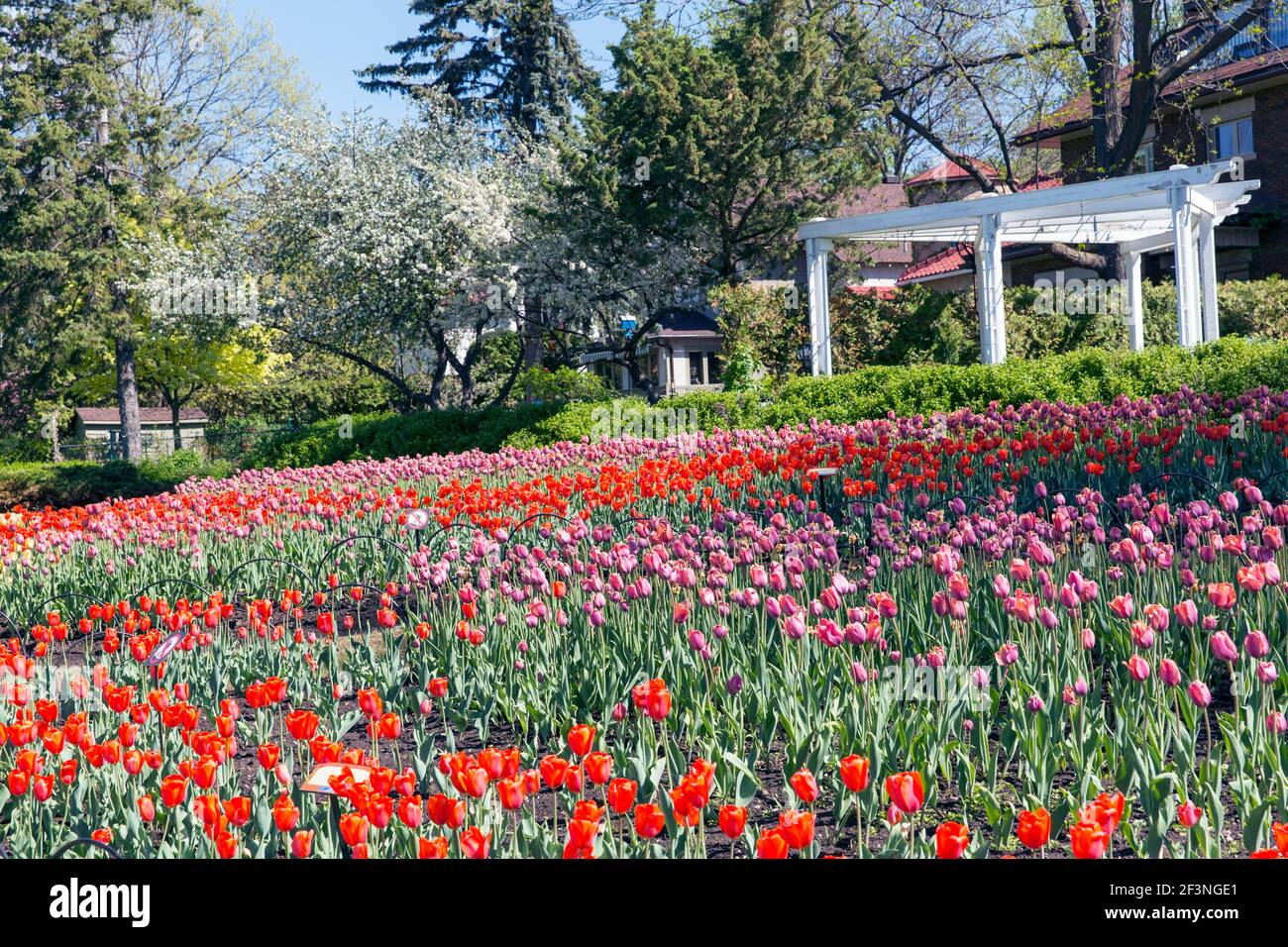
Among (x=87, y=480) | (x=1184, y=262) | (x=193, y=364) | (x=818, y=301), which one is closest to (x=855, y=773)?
(x=1184, y=262)

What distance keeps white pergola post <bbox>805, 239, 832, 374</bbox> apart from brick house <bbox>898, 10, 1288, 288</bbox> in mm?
6563

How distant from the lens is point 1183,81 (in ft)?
80.6

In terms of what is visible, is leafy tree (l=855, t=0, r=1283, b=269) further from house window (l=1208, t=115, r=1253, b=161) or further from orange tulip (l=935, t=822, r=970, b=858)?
orange tulip (l=935, t=822, r=970, b=858)

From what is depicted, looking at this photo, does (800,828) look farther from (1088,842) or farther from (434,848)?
(434,848)

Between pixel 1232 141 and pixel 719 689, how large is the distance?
27726 mm

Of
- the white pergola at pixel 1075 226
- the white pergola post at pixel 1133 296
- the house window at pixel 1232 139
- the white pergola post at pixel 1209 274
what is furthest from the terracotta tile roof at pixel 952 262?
the white pergola post at pixel 1209 274

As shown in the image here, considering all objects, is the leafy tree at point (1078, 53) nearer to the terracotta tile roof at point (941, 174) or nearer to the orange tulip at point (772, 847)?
the terracotta tile roof at point (941, 174)

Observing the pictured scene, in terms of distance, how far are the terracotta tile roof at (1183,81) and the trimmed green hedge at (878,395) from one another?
32.4ft

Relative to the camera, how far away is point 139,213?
27.6 m

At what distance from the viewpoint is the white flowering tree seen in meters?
23.4

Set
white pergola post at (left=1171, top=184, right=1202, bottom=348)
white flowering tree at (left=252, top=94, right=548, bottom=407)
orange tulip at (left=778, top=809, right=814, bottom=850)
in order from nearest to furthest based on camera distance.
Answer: orange tulip at (left=778, top=809, right=814, bottom=850) → white pergola post at (left=1171, top=184, right=1202, bottom=348) → white flowering tree at (left=252, top=94, right=548, bottom=407)

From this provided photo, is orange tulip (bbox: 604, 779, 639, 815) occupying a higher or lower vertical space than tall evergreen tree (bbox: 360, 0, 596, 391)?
lower

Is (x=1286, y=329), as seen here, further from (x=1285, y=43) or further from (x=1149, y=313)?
(x=1285, y=43)

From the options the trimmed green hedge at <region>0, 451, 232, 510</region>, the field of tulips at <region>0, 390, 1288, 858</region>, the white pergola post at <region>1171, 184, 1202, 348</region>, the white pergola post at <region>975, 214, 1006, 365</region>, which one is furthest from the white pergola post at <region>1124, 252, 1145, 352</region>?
the trimmed green hedge at <region>0, 451, 232, 510</region>
